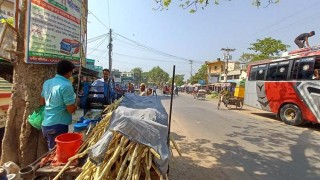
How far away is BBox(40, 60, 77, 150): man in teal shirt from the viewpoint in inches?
124

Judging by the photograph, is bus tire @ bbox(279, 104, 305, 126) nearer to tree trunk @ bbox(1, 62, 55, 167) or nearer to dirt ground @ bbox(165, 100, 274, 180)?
dirt ground @ bbox(165, 100, 274, 180)

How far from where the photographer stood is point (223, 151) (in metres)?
6.30

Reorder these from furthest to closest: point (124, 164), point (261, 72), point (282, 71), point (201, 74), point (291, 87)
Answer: point (201, 74) → point (261, 72) → point (282, 71) → point (291, 87) → point (124, 164)

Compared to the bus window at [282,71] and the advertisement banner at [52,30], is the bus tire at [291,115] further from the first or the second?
the advertisement banner at [52,30]

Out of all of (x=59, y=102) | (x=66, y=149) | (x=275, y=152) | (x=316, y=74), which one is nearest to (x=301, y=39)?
(x=316, y=74)

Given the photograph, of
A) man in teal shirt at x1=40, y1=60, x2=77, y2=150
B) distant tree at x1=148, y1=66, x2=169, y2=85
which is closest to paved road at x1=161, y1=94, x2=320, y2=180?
man in teal shirt at x1=40, y1=60, x2=77, y2=150

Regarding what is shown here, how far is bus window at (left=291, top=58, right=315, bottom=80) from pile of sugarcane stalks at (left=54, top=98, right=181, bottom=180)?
32.9ft

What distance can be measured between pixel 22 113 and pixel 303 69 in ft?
35.5

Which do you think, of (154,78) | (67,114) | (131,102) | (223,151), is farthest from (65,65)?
(154,78)

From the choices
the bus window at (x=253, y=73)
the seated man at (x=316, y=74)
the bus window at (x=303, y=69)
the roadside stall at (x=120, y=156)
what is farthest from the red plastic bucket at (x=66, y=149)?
the bus window at (x=253, y=73)

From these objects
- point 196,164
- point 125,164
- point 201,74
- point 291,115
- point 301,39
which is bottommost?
point 196,164

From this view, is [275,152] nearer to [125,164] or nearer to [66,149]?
[125,164]

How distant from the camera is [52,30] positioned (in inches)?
147

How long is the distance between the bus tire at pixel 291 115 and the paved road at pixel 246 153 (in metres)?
0.96
